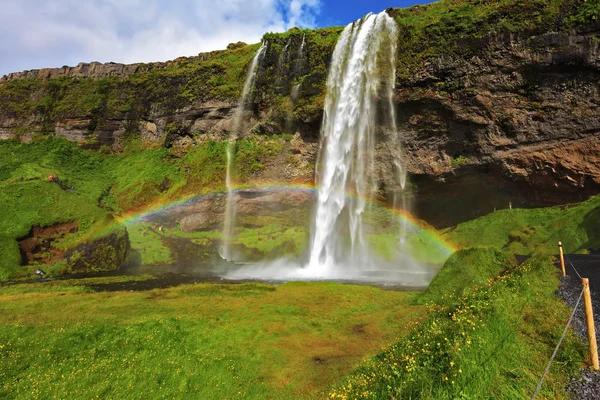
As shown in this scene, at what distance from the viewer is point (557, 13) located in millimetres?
30578

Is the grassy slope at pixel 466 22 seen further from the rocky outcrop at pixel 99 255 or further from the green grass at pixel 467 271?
the rocky outcrop at pixel 99 255

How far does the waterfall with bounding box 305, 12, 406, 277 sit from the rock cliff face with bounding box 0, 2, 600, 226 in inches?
64.4

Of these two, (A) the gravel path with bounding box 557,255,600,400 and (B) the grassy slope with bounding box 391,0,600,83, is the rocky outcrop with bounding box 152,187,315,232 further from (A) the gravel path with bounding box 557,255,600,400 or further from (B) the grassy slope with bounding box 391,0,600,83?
(A) the gravel path with bounding box 557,255,600,400

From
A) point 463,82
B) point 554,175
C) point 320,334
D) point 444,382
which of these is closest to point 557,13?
point 463,82

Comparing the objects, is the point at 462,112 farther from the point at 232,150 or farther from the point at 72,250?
the point at 72,250

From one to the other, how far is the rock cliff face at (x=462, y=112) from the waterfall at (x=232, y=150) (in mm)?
1518

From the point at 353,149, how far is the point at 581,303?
29722 millimetres

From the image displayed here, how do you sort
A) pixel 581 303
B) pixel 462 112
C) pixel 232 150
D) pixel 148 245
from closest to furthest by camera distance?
pixel 581 303
pixel 462 112
pixel 148 245
pixel 232 150

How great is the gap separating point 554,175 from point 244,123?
1475 inches

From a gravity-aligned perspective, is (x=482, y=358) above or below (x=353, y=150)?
below

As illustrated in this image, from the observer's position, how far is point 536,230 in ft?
101

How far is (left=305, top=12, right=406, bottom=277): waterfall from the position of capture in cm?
3716

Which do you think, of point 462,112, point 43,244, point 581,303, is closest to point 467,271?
point 581,303

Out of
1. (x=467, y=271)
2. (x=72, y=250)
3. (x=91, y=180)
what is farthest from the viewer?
(x=91, y=180)
